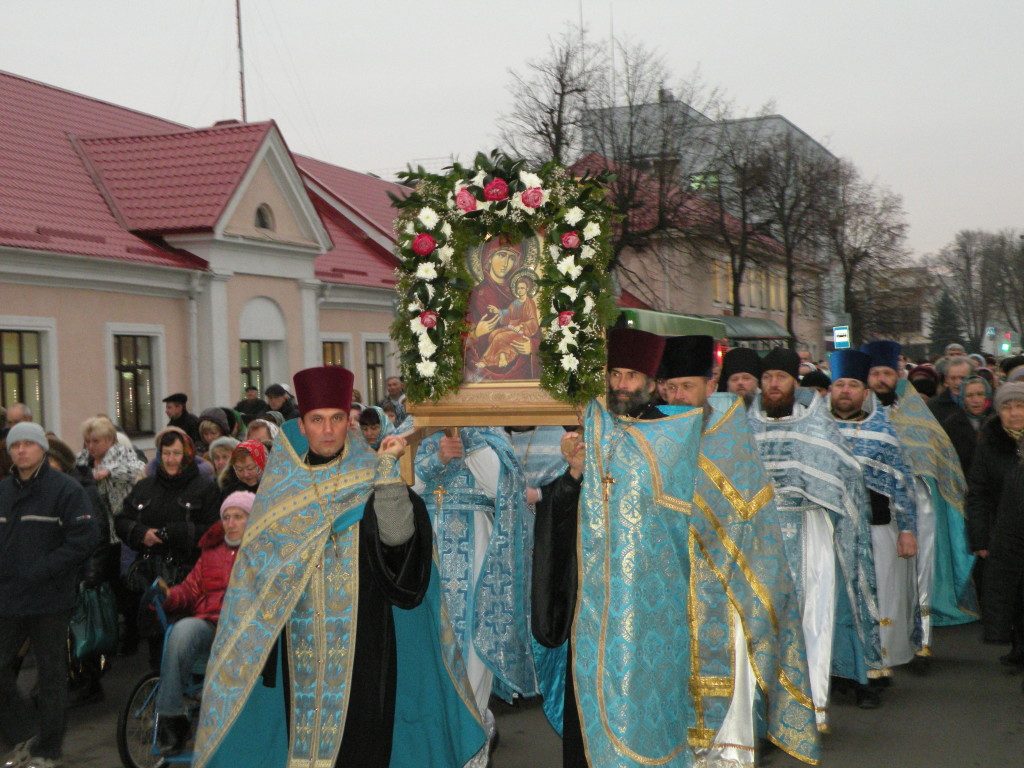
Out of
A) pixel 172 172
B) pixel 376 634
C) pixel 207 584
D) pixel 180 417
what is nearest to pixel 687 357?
pixel 376 634

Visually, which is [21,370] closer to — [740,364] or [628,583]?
[740,364]

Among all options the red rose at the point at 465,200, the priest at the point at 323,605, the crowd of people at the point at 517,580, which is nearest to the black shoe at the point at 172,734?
the crowd of people at the point at 517,580

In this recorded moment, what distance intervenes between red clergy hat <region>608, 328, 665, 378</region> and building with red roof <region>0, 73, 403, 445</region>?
1228 cm

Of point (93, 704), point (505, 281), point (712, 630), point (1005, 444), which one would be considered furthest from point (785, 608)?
point (93, 704)

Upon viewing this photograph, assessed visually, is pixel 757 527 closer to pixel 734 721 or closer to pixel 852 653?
pixel 734 721

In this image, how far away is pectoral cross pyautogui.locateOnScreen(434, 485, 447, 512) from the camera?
24.6 ft

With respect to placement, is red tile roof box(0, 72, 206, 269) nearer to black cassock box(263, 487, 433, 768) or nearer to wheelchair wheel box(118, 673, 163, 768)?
wheelchair wheel box(118, 673, 163, 768)

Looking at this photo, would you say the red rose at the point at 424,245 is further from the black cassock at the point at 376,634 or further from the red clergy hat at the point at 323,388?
the black cassock at the point at 376,634

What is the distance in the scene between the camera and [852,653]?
7934 millimetres

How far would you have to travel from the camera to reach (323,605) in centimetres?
532

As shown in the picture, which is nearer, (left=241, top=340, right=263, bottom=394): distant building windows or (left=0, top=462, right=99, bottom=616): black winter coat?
(left=0, top=462, right=99, bottom=616): black winter coat

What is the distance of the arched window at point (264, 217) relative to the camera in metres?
22.3

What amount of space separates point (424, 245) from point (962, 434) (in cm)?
680

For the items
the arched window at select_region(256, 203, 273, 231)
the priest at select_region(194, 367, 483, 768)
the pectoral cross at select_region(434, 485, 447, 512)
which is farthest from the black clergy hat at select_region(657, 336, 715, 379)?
the arched window at select_region(256, 203, 273, 231)
